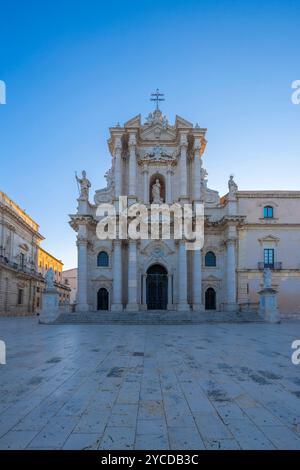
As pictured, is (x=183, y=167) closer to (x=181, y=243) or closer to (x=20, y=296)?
(x=181, y=243)

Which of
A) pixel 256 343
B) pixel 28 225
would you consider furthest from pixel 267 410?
pixel 28 225

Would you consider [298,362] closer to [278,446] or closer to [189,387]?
[189,387]

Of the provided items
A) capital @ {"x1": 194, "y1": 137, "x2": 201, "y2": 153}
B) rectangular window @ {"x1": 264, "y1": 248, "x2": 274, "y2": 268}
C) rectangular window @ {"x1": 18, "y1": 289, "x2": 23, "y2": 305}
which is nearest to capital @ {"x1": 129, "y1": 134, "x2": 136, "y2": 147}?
capital @ {"x1": 194, "y1": 137, "x2": 201, "y2": 153}

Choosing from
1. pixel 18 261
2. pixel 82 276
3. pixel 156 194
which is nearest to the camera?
pixel 82 276

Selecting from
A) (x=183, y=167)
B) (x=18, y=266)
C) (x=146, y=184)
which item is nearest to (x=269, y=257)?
(x=183, y=167)

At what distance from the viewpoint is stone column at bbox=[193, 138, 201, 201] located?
96.4 ft

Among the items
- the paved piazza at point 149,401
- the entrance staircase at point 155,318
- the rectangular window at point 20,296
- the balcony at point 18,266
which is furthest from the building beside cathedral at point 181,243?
the paved piazza at point 149,401

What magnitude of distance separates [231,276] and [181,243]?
15.7ft

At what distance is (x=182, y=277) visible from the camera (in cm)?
2733

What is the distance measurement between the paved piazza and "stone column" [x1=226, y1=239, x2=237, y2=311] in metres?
18.0

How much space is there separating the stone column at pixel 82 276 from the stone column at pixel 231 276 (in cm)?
1114

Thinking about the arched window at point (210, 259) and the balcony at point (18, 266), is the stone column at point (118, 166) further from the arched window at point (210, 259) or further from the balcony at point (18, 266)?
the balcony at point (18, 266)

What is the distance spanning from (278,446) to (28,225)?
1668 inches

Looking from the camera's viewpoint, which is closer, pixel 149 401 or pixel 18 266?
pixel 149 401
